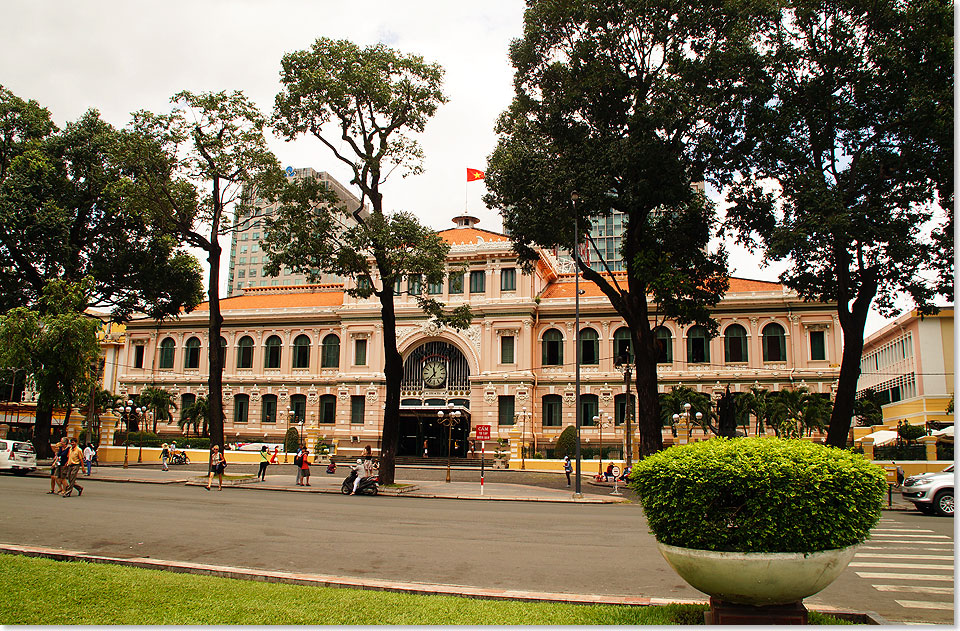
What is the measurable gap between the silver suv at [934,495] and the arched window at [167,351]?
165 feet

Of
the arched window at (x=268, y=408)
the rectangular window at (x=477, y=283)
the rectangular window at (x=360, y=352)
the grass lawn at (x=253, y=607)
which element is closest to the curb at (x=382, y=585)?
the grass lawn at (x=253, y=607)

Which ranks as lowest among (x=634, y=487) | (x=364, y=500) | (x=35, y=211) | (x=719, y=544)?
(x=364, y=500)

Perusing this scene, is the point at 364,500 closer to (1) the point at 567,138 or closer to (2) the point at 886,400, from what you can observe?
(1) the point at 567,138

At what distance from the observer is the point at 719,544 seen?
17.0 ft

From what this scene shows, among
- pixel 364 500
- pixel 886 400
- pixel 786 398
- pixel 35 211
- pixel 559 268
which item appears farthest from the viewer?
pixel 559 268

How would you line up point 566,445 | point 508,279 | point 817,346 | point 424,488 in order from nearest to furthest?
point 424,488 → point 566,445 → point 817,346 → point 508,279

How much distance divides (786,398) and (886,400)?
30.7 feet

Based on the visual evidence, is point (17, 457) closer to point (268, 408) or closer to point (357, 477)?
point (357, 477)

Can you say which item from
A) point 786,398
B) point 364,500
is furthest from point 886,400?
point 364,500

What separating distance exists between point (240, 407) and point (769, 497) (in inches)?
2002

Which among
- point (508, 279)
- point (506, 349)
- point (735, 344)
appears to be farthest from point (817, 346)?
point (508, 279)

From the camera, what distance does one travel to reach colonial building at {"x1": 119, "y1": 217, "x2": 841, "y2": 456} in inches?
1711

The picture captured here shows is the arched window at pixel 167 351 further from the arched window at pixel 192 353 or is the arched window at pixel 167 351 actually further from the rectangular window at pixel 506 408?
the rectangular window at pixel 506 408

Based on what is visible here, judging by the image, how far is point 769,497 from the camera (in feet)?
16.7
